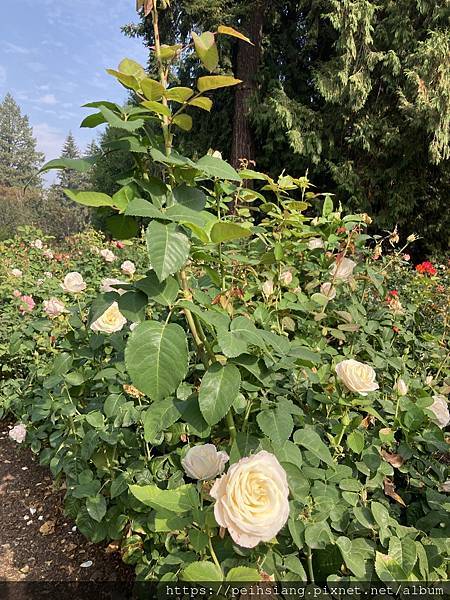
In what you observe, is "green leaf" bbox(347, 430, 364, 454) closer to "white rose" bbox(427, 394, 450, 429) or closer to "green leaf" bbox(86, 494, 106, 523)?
"white rose" bbox(427, 394, 450, 429)

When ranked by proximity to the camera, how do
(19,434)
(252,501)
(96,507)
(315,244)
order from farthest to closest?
(19,434) < (315,244) < (96,507) < (252,501)

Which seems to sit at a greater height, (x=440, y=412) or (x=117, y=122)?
(x=117, y=122)

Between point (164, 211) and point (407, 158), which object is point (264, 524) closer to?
point (164, 211)

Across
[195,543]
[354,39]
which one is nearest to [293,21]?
[354,39]

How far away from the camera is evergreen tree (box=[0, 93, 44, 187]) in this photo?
2088 inches

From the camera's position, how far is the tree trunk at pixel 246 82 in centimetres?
809

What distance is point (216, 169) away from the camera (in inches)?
29.1

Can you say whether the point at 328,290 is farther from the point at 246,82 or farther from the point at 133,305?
the point at 246,82

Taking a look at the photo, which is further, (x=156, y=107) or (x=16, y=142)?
(x=16, y=142)

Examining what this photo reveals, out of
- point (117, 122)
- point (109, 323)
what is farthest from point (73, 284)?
point (117, 122)

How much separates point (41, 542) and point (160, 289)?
1455mm

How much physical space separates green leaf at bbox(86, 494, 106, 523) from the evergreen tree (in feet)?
187

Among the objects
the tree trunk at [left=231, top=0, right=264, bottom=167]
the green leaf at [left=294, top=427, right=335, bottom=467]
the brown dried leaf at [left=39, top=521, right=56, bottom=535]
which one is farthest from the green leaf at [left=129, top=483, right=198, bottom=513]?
the tree trunk at [left=231, top=0, right=264, bottom=167]

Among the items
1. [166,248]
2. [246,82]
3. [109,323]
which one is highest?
[246,82]
